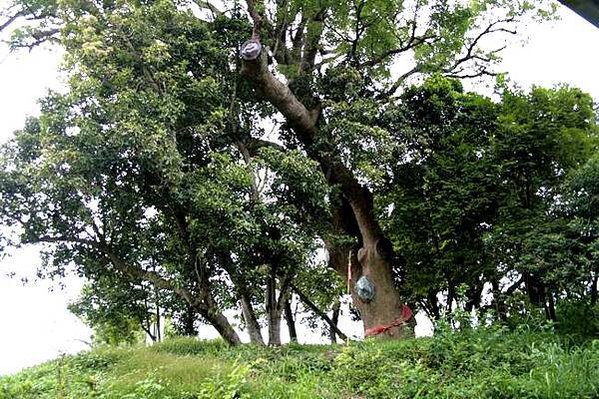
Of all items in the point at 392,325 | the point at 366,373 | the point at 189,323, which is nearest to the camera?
the point at 366,373

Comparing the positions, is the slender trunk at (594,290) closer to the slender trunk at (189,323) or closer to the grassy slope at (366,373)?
the grassy slope at (366,373)

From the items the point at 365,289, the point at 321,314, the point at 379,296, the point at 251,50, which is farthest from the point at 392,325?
the point at 251,50

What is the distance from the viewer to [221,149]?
8508 mm

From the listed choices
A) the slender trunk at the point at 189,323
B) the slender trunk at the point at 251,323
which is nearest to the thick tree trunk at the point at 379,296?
the slender trunk at the point at 251,323

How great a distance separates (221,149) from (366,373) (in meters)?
4.57

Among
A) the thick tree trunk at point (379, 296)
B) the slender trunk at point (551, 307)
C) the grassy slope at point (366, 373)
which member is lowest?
the grassy slope at point (366, 373)

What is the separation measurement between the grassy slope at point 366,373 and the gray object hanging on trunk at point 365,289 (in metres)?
2.97

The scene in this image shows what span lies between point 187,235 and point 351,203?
10.7ft

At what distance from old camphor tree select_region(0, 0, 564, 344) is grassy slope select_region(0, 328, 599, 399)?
169 centimetres

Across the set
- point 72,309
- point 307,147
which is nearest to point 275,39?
point 307,147

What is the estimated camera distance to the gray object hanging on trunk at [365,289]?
9305mm

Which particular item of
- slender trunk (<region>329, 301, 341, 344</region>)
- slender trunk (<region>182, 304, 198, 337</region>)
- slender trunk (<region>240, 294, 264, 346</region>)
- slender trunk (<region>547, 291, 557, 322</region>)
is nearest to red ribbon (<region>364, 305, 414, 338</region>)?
slender trunk (<region>240, 294, 264, 346</region>)

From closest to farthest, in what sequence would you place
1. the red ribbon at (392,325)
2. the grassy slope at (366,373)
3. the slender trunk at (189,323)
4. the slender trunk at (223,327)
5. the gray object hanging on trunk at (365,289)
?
the grassy slope at (366,373) → the slender trunk at (223,327) → the red ribbon at (392,325) → the gray object hanging on trunk at (365,289) → the slender trunk at (189,323)

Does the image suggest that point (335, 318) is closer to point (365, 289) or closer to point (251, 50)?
point (365, 289)
